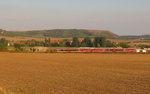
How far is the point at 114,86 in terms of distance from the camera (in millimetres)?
19062

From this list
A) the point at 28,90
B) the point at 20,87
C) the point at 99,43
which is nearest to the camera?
the point at 28,90

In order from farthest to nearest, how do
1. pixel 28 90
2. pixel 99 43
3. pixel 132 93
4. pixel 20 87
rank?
pixel 99 43, pixel 20 87, pixel 28 90, pixel 132 93

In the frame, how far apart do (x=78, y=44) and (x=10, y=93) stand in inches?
5668

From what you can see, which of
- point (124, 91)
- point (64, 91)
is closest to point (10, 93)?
point (64, 91)

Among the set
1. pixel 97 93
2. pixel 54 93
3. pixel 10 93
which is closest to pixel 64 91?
pixel 54 93

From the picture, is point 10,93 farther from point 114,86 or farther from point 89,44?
point 89,44

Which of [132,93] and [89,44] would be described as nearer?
[132,93]

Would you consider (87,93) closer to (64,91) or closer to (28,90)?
(64,91)

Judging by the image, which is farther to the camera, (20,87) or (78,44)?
(78,44)

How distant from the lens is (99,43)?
15238 cm

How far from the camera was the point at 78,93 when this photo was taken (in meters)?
16.4

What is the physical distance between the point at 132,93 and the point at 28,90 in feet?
20.6

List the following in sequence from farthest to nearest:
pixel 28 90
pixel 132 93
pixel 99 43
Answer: pixel 99 43
pixel 28 90
pixel 132 93

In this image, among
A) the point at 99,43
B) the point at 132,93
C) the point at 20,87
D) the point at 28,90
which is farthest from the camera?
the point at 99,43
